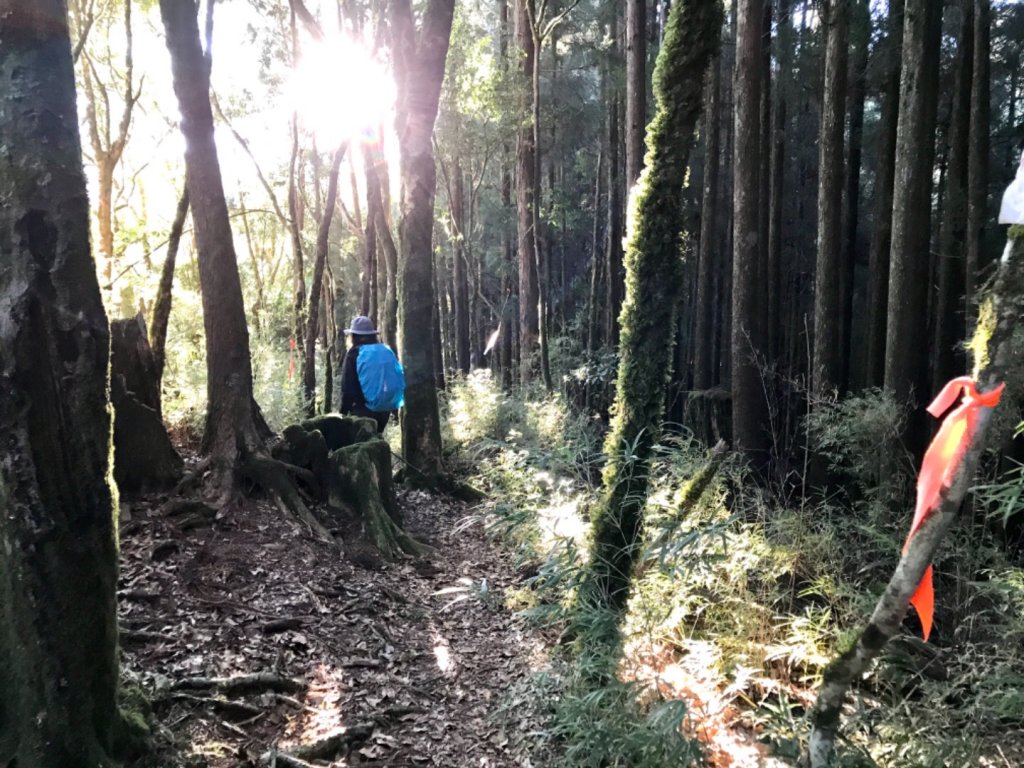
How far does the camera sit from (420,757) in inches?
150

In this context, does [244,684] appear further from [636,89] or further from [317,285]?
[636,89]

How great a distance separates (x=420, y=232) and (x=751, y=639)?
712 cm

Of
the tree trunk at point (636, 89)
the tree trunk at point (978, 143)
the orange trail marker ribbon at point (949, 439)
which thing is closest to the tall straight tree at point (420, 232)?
the tree trunk at point (636, 89)

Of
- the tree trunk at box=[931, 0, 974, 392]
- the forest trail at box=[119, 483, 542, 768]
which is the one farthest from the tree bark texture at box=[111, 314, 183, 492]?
the tree trunk at box=[931, 0, 974, 392]

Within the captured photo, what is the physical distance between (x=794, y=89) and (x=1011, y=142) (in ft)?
24.5

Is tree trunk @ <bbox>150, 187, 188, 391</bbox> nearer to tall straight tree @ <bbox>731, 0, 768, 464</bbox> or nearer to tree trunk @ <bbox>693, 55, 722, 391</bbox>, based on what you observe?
tall straight tree @ <bbox>731, 0, 768, 464</bbox>

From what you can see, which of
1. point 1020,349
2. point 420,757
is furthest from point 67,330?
point 1020,349

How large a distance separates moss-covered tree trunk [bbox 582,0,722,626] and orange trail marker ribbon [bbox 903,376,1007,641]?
2.00m

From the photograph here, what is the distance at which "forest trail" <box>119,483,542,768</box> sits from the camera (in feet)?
12.3

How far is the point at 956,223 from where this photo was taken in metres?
13.4

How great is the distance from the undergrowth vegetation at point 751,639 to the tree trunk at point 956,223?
25.5ft

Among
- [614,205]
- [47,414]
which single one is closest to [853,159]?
[614,205]

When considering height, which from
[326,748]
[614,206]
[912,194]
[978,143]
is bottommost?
[326,748]

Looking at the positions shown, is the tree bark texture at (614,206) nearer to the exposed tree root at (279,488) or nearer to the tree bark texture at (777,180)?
the tree bark texture at (777,180)
